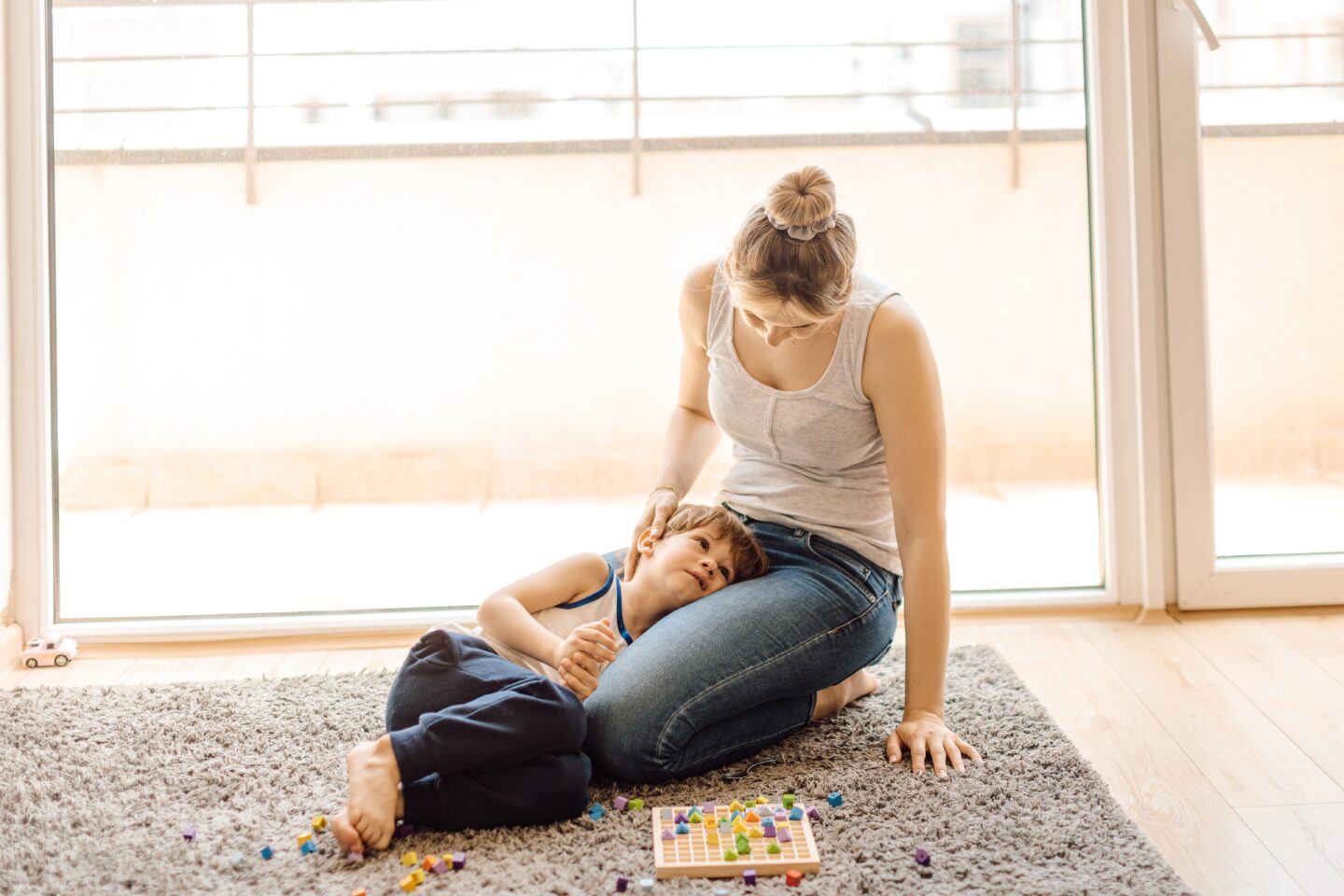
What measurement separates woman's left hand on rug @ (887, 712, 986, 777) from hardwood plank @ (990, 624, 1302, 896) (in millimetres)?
200

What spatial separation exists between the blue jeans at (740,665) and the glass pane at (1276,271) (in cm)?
106

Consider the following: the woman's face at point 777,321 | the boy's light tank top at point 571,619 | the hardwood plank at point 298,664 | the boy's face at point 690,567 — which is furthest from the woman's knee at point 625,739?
the hardwood plank at point 298,664

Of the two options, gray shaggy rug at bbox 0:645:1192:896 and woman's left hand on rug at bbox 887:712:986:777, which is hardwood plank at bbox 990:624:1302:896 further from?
woman's left hand on rug at bbox 887:712:986:777

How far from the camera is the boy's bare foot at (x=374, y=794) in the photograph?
1442mm

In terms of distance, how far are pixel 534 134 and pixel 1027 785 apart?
4.98 ft

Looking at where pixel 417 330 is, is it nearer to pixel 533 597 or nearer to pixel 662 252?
pixel 662 252

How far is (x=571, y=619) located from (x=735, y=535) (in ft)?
0.91

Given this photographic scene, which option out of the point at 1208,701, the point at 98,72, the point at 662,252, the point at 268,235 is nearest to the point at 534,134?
the point at 662,252

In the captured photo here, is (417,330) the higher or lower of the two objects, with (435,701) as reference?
higher

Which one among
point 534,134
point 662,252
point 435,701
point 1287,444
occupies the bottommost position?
point 435,701

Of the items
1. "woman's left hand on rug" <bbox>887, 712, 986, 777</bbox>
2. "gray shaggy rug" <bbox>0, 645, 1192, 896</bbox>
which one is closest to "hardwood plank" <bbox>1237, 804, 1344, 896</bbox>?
"gray shaggy rug" <bbox>0, 645, 1192, 896</bbox>

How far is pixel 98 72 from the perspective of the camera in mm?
2338

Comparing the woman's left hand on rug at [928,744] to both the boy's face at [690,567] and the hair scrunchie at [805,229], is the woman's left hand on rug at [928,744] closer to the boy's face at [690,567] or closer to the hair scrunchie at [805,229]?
the boy's face at [690,567]

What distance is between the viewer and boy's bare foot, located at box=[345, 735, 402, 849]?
4.73ft
